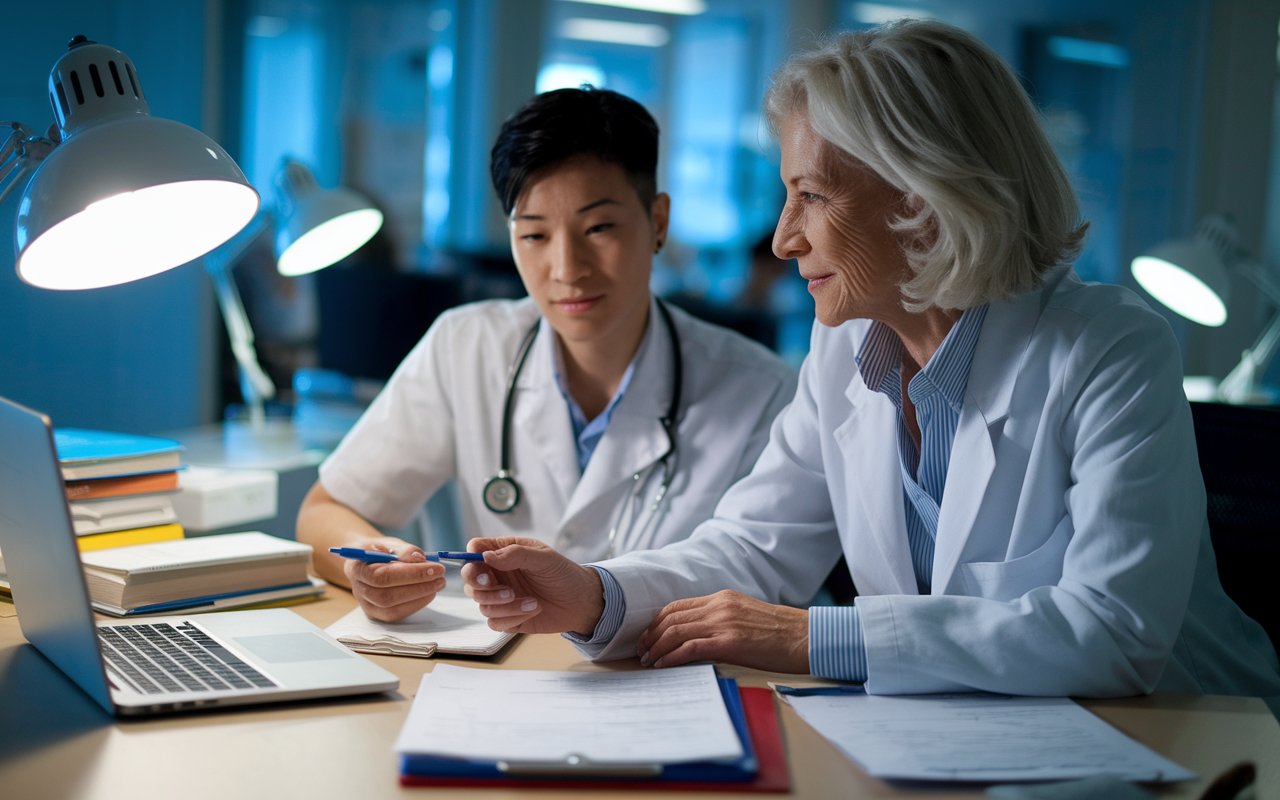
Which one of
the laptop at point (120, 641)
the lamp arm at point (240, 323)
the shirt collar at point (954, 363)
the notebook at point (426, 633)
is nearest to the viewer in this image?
the laptop at point (120, 641)

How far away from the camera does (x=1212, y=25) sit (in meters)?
4.41

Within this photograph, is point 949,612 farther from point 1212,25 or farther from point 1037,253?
point 1212,25

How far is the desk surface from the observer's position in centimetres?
77

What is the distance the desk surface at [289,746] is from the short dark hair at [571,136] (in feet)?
2.84

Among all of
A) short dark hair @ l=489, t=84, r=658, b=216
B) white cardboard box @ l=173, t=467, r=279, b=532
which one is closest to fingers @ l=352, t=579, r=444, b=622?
white cardboard box @ l=173, t=467, r=279, b=532

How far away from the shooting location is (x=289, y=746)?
840 millimetres

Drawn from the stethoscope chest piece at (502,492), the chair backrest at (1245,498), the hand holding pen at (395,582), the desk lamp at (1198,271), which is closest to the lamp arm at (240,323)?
the stethoscope chest piece at (502,492)

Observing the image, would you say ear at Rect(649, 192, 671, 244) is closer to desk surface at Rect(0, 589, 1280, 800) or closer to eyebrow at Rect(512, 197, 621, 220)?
eyebrow at Rect(512, 197, 621, 220)

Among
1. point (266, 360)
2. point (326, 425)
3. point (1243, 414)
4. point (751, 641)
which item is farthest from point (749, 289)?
point (751, 641)

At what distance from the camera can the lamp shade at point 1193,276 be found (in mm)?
2582

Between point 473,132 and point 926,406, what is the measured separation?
483 cm

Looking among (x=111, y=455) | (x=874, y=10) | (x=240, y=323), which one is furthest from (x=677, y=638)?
(x=874, y=10)

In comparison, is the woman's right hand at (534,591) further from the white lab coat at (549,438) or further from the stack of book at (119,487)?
the stack of book at (119,487)

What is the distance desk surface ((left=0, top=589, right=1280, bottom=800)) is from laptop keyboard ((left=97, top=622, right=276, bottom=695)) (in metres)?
0.04
